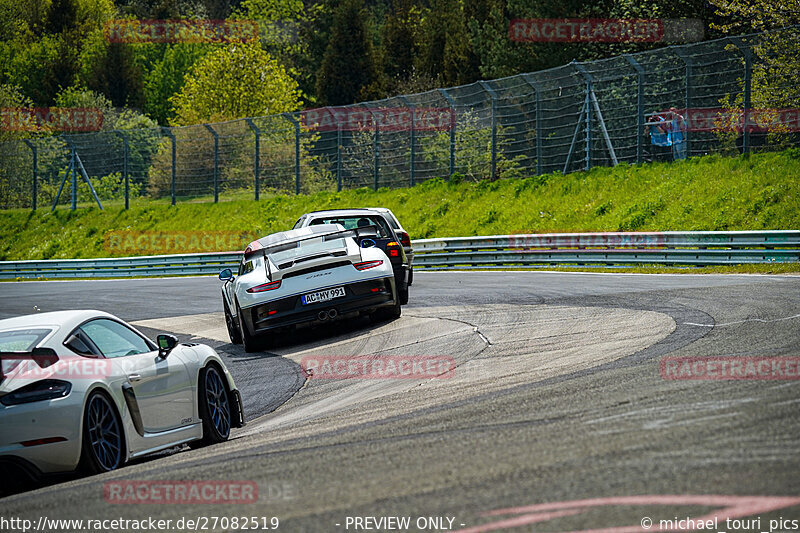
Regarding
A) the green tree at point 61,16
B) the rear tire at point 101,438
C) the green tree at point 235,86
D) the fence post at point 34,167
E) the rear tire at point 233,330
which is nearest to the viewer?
the rear tire at point 101,438

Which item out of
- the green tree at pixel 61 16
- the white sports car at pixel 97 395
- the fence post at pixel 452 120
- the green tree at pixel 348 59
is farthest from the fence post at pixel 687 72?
the green tree at pixel 61 16

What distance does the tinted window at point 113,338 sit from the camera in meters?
7.24

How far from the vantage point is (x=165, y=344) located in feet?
25.2

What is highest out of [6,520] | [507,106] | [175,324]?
[507,106]

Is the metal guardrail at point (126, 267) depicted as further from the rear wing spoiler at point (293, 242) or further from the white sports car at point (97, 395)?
the white sports car at point (97, 395)

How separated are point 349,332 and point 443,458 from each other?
8.54 metres

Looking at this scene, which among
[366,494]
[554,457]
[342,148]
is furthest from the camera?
[342,148]

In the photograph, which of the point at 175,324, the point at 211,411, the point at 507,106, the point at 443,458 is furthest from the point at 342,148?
the point at 443,458

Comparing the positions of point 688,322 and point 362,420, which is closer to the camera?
point 362,420

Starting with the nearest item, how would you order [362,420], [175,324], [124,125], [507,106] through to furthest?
[362,420] < [175,324] < [507,106] < [124,125]

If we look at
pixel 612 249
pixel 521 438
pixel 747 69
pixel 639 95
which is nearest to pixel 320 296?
pixel 521 438

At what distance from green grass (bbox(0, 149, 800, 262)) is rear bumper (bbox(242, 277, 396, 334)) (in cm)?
1259

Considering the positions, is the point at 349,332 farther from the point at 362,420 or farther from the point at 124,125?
the point at 124,125

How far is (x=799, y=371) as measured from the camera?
692cm
